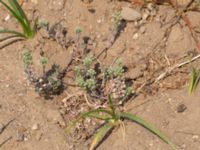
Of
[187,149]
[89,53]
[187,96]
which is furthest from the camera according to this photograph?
[89,53]

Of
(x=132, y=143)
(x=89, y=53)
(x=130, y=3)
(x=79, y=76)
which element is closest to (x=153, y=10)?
(x=130, y=3)

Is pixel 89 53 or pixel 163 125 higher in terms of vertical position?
pixel 89 53

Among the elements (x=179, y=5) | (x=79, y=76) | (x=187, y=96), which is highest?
(x=179, y=5)

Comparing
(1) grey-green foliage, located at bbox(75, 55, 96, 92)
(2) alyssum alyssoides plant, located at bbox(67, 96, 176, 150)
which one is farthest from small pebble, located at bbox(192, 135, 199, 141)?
(1) grey-green foliage, located at bbox(75, 55, 96, 92)

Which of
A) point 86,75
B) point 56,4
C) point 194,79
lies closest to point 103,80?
point 86,75

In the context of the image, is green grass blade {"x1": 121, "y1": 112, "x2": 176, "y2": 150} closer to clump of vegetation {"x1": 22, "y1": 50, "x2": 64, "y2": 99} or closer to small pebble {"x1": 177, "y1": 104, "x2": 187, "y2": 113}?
small pebble {"x1": 177, "y1": 104, "x2": 187, "y2": 113}

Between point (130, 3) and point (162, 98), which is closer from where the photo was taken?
point (162, 98)

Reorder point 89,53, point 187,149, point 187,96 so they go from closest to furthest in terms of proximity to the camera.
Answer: point 187,149
point 187,96
point 89,53

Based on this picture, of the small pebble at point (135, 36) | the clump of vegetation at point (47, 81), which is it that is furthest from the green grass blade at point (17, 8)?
the small pebble at point (135, 36)

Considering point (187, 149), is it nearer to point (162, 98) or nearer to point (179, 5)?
point (162, 98)
